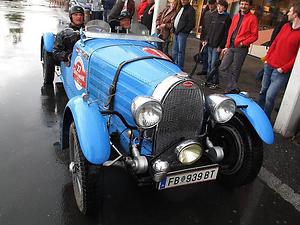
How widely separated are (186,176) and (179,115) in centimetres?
53

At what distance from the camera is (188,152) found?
2607mm

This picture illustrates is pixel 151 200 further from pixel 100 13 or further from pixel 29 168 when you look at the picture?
pixel 100 13

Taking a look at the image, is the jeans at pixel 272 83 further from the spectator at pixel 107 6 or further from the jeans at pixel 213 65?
the spectator at pixel 107 6

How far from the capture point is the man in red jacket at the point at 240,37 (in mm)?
5176

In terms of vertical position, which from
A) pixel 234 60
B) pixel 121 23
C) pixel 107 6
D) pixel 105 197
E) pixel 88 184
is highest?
pixel 121 23

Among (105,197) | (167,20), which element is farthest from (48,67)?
(105,197)

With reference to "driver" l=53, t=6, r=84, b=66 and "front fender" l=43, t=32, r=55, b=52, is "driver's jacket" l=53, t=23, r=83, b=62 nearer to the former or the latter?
"driver" l=53, t=6, r=84, b=66

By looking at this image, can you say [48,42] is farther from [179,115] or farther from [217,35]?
[179,115]

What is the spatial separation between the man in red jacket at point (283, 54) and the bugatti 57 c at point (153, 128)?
150 centimetres

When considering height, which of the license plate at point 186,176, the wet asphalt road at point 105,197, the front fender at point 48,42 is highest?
the front fender at point 48,42

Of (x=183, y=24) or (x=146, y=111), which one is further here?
(x=183, y=24)

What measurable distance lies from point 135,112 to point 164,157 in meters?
0.61

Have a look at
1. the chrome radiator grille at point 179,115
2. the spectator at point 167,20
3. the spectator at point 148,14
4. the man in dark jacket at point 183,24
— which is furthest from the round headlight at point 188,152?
the spectator at point 148,14

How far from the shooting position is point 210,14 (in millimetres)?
6293
